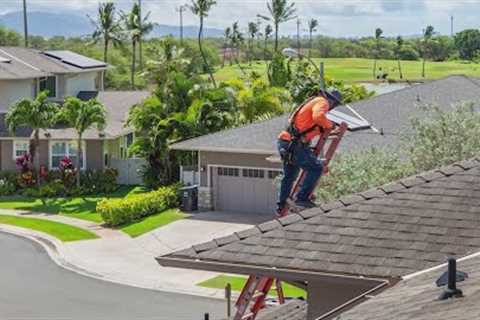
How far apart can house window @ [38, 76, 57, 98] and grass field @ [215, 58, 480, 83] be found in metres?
73.1

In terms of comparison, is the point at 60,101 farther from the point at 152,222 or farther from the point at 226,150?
the point at 152,222

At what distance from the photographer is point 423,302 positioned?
7723 mm

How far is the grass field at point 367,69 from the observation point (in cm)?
13025

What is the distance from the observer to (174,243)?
30906 millimetres

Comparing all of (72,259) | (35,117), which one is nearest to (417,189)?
(72,259)

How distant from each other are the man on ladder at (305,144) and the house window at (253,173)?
22296 millimetres

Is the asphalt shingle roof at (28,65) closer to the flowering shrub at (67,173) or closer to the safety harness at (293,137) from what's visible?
the flowering shrub at (67,173)

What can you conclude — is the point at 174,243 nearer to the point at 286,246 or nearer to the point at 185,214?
the point at 185,214

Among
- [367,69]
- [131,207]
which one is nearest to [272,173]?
[131,207]

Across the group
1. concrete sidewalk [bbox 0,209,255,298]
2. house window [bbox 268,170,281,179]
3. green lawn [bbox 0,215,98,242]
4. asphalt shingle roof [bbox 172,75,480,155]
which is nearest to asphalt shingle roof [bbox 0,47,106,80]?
green lawn [bbox 0,215,98,242]

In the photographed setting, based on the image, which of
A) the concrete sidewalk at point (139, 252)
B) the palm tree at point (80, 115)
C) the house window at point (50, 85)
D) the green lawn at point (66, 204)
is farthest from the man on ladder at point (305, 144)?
the house window at point (50, 85)

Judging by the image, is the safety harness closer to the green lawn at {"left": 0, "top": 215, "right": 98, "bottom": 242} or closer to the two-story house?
the green lawn at {"left": 0, "top": 215, "right": 98, "bottom": 242}

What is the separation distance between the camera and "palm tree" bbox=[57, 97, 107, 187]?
132 ft

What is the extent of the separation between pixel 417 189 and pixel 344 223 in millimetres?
981
